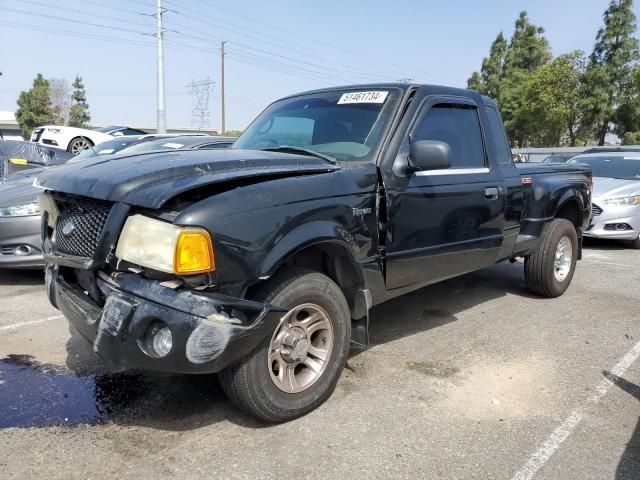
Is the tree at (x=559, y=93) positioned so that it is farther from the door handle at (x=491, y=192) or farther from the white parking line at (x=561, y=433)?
the white parking line at (x=561, y=433)

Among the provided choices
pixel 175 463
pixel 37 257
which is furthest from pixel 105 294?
pixel 37 257

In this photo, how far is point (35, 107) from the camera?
5300 centimetres

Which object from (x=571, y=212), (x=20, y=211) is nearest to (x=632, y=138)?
(x=571, y=212)

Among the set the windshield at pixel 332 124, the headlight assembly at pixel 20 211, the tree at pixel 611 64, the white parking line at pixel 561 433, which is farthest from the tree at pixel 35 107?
the white parking line at pixel 561 433

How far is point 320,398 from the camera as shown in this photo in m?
3.08

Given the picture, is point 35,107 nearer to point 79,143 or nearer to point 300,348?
point 79,143

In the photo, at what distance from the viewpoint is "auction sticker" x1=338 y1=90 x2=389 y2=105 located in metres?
3.76

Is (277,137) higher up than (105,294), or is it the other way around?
(277,137)

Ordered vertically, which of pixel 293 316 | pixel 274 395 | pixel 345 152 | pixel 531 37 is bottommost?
pixel 274 395

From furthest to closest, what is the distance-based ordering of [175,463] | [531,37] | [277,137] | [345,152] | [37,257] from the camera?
1. [531,37]
2. [37,257]
3. [277,137]
4. [345,152]
5. [175,463]

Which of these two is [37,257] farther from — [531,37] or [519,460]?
[531,37]

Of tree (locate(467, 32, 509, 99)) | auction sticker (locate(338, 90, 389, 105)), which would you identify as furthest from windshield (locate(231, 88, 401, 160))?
tree (locate(467, 32, 509, 99))

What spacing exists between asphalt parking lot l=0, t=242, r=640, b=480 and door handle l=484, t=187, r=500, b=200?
1157mm

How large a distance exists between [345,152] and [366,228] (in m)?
0.60
